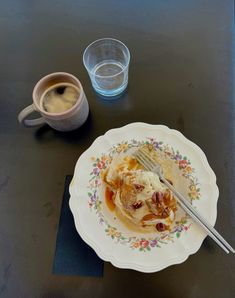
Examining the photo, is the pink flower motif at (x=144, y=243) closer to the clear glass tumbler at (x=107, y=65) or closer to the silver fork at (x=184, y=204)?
the silver fork at (x=184, y=204)

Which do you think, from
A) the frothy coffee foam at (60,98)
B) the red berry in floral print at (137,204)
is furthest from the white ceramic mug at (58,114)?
the red berry in floral print at (137,204)

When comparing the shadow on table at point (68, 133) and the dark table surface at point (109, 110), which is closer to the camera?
the dark table surface at point (109, 110)

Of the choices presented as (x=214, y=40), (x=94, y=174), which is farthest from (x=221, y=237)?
(x=214, y=40)

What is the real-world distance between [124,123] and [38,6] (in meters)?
0.48

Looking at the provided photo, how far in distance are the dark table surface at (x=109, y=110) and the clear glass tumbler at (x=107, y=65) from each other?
3 centimetres

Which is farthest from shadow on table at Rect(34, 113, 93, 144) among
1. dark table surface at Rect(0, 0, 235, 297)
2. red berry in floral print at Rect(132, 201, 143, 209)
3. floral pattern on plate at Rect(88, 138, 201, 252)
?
red berry in floral print at Rect(132, 201, 143, 209)

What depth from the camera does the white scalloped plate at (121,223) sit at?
501mm

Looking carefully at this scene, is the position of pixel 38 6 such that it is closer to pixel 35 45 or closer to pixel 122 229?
pixel 35 45

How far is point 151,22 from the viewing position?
809mm

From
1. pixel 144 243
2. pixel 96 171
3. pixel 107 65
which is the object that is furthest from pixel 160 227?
pixel 107 65

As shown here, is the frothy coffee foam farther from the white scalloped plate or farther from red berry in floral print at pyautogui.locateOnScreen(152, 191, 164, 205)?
red berry in floral print at pyautogui.locateOnScreen(152, 191, 164, 205)

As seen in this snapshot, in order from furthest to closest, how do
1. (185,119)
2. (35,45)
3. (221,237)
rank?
(35,45) → (185,119) → (221,237)

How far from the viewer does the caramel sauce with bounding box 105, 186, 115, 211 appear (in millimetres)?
583

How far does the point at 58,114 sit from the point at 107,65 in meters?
0.24
